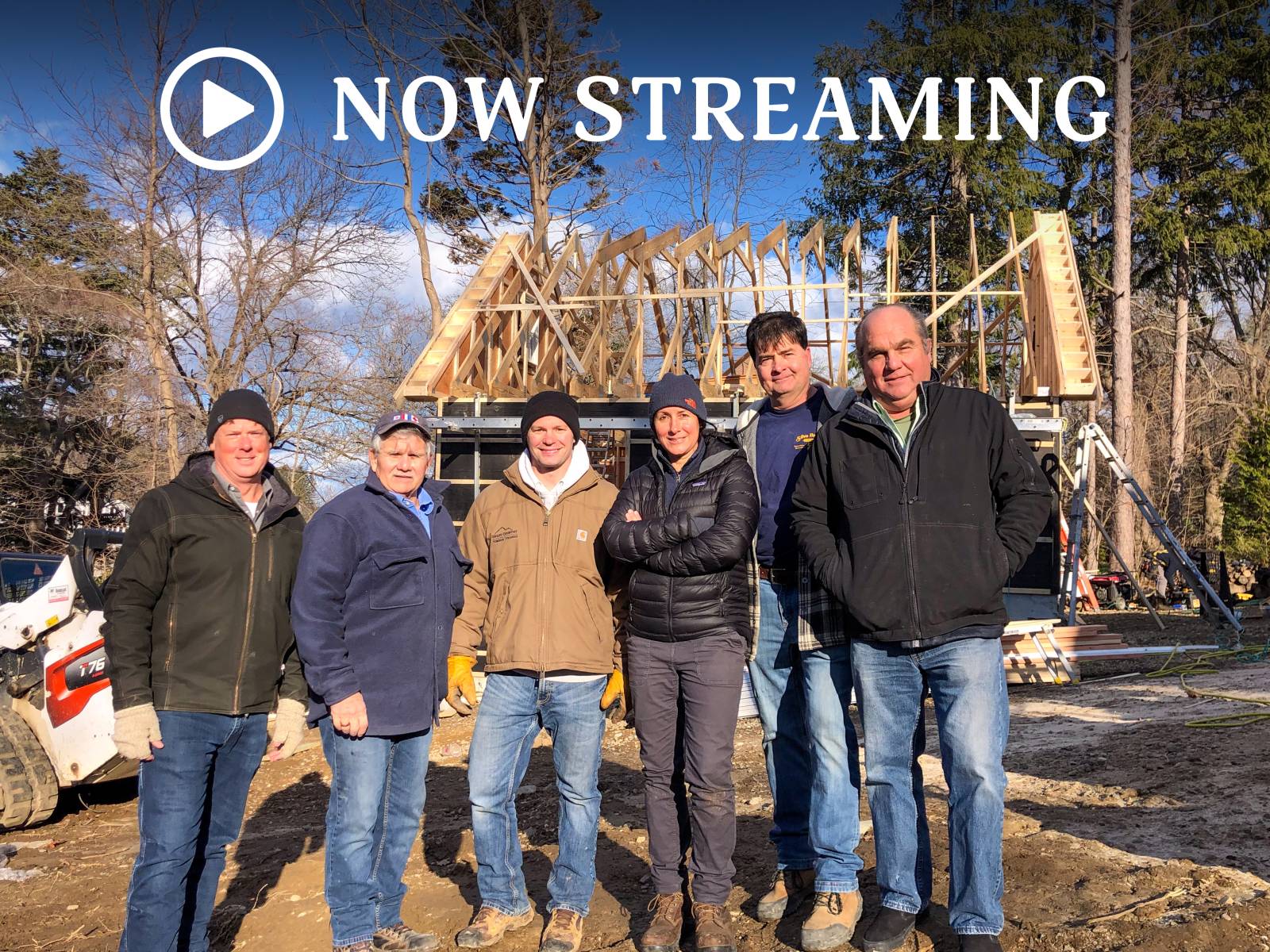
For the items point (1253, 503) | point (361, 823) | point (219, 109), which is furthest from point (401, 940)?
point (1253, 503)

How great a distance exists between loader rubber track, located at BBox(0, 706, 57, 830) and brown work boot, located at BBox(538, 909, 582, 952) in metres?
3.95

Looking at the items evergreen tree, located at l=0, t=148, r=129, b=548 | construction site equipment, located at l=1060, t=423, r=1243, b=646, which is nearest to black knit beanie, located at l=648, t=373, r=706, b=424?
construction site equipment, located at l=1060, t=423, r=1243, b=646

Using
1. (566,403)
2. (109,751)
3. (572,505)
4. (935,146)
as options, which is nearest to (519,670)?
(572,505)

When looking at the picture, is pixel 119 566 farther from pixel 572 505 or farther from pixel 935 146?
pixel 935 146

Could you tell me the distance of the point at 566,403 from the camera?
150 inches

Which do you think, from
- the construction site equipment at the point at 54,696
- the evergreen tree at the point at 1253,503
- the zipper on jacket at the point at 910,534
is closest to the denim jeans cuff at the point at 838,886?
the zipper on jacket at the point at 910,534

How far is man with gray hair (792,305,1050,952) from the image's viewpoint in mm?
3084

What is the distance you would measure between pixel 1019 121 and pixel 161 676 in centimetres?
2329

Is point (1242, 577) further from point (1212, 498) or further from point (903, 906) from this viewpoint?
point (903, 906)

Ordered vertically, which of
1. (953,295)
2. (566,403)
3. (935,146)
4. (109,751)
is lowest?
(109,751)

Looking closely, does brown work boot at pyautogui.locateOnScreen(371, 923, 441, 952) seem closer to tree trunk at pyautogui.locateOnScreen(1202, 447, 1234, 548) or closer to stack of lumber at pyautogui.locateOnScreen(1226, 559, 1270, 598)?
stack of lumber at pyautogui.locateOnScreen(1226, 559, 1270, 598)

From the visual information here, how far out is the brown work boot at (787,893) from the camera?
11.9ft

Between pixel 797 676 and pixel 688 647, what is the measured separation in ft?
1.57

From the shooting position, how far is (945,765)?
10.5 ft
